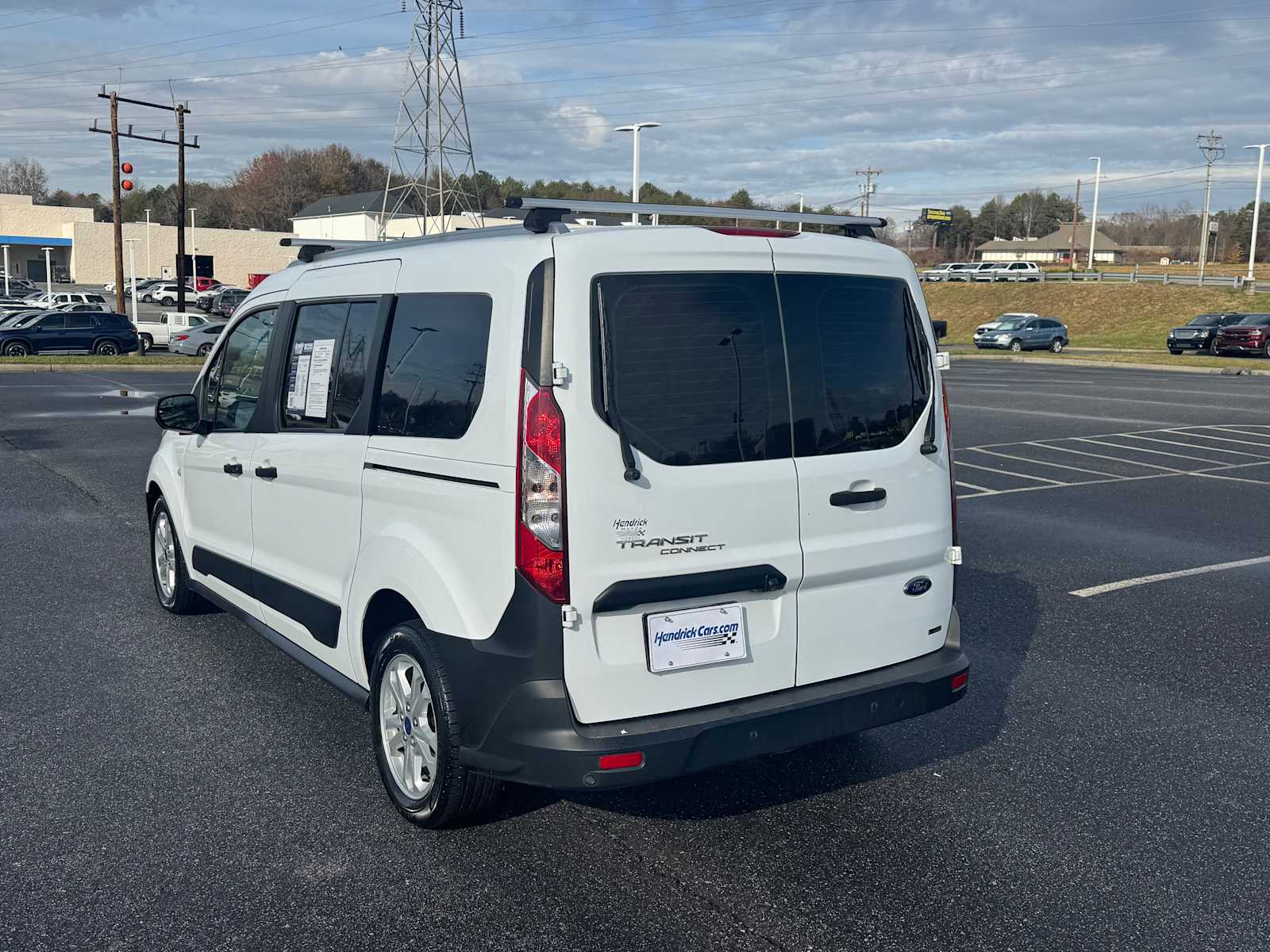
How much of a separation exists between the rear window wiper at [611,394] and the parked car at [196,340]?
34.0 meters

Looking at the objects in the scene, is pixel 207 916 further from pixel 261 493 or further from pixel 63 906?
pixel 261 493

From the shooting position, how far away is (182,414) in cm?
574

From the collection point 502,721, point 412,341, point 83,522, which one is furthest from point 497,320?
point 83,522

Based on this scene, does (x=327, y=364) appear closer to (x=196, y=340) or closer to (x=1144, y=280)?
(x=196, y=340)

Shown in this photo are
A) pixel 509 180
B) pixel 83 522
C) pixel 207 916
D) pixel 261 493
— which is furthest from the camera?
→ pixel 509 180

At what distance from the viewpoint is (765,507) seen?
147 inches

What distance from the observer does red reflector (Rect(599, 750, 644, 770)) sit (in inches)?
135

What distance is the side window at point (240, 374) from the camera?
17.2 ft

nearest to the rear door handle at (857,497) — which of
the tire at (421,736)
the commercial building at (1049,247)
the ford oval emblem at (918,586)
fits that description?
the ford oval emblem at (918,586)

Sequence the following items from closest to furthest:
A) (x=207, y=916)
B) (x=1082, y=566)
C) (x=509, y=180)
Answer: (x=207, y=916) → (x=1082, y=566) → (x=509, y=180)


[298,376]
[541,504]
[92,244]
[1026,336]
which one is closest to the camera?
[541,504]

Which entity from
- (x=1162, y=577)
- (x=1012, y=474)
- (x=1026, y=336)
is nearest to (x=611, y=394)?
(x=1162, y=577)

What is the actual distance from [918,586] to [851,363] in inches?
34.7

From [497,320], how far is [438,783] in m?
1.58
